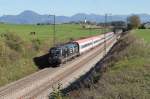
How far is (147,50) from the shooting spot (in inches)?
1563

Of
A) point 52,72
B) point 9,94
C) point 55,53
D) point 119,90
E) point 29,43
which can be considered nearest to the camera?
point 119,90

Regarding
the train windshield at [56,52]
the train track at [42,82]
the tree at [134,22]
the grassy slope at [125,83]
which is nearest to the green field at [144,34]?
the train track at [42,82]

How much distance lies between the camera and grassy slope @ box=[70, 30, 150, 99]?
2072 cm

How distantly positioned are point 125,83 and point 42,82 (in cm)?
1964

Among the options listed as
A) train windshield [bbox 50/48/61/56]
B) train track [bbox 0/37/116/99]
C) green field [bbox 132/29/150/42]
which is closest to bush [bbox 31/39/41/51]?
train track [bbox 0/37/116/99]

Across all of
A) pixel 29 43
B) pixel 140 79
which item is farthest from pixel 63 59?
pixel 140 79

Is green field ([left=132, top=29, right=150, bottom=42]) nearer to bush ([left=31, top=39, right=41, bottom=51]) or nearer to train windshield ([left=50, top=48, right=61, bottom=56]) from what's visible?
train windshield ([left=50, top=48, right=61, bottom=56])

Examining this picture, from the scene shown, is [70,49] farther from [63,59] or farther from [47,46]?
[47,46]

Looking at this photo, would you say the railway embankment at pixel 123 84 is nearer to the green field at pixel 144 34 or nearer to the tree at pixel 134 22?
the green field at pixel 144 34

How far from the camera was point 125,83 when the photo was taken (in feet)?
79.8

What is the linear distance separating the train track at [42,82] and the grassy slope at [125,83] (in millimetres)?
Answer: 5641

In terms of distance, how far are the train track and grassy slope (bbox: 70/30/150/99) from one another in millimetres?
5641

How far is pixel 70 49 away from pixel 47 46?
14.3 metres

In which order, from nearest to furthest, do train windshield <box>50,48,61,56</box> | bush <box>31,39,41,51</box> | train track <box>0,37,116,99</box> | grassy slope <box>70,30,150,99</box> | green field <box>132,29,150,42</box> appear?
grassy slope <box>70,30,150,99</box> → train track <box>0,37,116,99</box> → train windshield <box>50,48,61,56</box> → green field <box>132,29,150,42</box> → bush <box>31,39,41,51</box>
